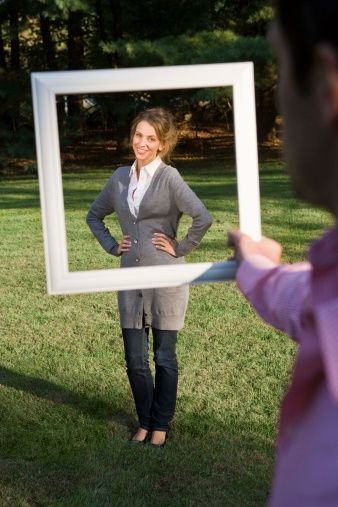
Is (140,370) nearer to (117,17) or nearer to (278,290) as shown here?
(278,290)

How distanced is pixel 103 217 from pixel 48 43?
16467 millimetres

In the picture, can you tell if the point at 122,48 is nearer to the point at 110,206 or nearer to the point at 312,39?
the point at 110,206

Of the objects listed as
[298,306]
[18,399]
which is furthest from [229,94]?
[18,399]

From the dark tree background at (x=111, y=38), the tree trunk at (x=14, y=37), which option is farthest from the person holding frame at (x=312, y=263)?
the tree trunk at (x=14, y=37)

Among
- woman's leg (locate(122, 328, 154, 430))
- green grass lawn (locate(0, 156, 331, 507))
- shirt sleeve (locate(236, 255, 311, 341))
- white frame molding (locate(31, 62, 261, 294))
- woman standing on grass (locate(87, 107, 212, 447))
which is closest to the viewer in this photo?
shirt sleeve (locate(236, 255, 311, 341))

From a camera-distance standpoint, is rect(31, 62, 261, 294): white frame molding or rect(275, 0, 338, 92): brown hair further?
rect(31, 62, 261, 294): white frame molding

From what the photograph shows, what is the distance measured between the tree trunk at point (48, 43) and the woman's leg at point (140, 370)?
16.2 meters

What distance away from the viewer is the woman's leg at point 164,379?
14.8ft

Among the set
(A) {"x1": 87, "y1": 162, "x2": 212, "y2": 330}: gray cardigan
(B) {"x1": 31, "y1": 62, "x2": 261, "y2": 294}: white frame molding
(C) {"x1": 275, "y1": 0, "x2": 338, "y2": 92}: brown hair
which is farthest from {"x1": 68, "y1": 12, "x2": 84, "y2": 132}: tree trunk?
(C) {"x1": 275, "y1": 0, "x2": 338, "y2": 92}: brown hair

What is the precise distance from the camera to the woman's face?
385cm

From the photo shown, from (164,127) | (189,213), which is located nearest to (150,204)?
(189,213)

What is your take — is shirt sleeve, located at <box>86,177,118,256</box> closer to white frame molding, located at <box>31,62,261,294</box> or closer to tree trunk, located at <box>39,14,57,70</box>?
white frame molding, located at <box>31,62,261,294</box>

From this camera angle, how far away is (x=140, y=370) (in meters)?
4.55

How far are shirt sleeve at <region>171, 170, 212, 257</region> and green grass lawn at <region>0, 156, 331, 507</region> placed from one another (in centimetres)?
7
